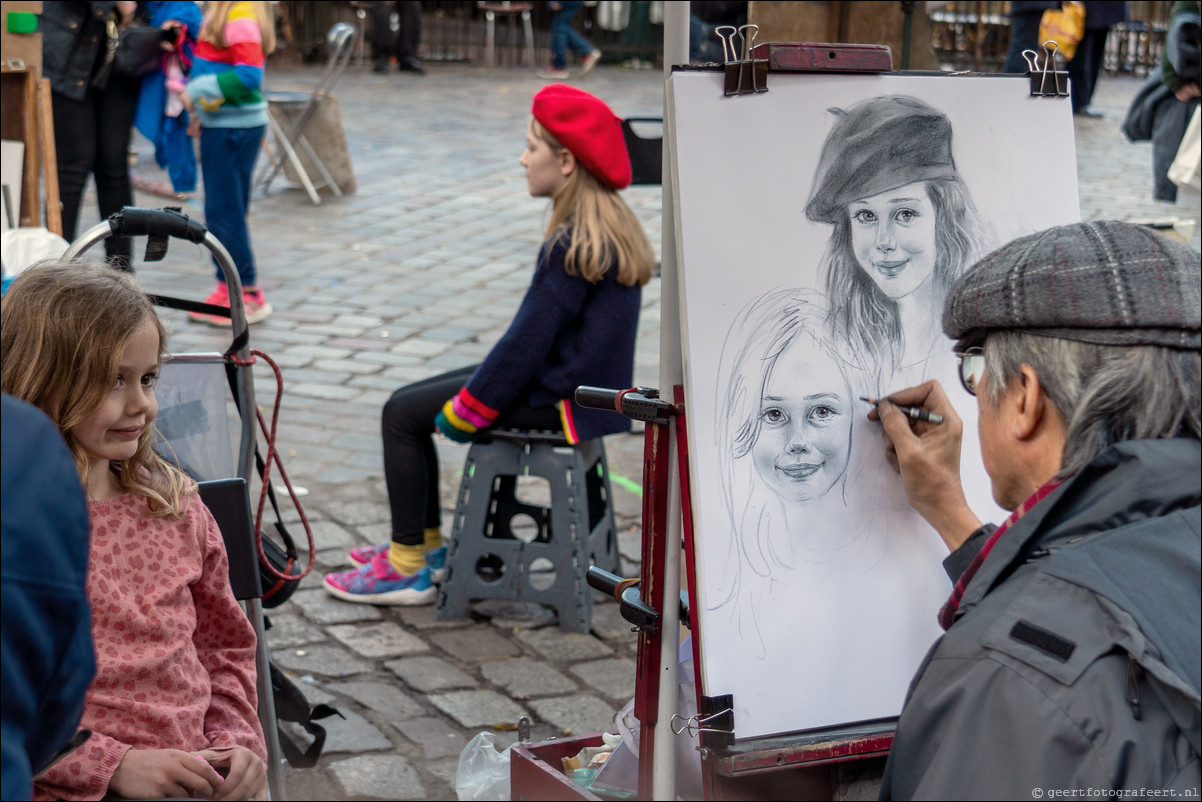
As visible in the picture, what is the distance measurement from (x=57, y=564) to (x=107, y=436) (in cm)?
82

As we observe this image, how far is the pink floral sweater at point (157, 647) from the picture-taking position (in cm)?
187

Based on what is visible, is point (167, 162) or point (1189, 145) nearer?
point (1189, 145)

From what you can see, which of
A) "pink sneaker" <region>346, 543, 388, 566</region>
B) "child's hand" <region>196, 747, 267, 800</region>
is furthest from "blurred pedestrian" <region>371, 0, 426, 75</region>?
"child's hand" <region>196, 747, 267, 800</region>

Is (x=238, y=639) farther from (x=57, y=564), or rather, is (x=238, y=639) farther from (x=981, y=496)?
(x=981, y=496)

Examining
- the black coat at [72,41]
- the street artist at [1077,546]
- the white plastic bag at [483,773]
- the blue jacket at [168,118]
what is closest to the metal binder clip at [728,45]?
the street artist at [1077,546]

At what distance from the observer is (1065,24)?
10977mm

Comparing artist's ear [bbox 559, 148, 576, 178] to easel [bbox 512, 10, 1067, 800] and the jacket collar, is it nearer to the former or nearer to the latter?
easel [bbox 512, 10, 1067, 800]

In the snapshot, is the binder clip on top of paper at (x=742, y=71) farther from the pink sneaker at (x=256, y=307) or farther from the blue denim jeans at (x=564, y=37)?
the blue denim jeans at (x=564, y=37)

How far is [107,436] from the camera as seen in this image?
1930mm

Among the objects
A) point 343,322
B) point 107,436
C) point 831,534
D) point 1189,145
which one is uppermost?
point 1189,145

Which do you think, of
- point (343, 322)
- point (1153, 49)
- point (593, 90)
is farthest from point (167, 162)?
point (1153, 49)

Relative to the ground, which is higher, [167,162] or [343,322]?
[167,162]

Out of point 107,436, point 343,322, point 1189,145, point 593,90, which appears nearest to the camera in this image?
point 107,436

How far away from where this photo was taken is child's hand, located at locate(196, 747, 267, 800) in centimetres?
193
